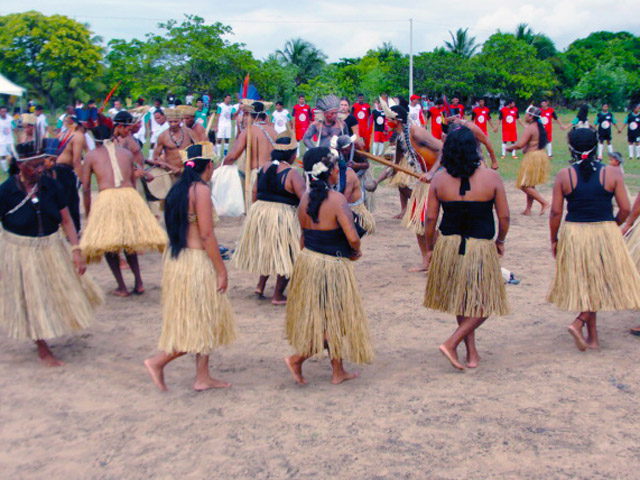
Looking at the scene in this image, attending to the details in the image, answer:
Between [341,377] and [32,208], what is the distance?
2570mm

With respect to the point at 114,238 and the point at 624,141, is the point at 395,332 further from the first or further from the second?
the point at 624,141

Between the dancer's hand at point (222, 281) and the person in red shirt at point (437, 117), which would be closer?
the dancer's hand at point (222, 281)

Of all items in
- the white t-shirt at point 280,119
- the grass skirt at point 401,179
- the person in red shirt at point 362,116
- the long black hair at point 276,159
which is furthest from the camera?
the white t-shirt at point 280,119

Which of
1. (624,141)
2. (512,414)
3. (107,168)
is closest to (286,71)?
(624,141)

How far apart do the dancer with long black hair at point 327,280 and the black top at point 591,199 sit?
1.85m

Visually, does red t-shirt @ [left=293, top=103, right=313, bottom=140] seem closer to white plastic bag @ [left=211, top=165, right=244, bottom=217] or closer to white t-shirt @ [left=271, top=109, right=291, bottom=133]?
white t-shirt @ [left=271, top=109, right=291, bottom=133]

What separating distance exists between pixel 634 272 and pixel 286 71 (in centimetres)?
4213

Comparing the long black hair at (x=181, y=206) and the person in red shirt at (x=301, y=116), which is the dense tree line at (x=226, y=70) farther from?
the long black hair at (x=181, y=206)

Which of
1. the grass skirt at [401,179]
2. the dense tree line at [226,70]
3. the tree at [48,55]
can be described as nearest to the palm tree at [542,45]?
the dense tree line at [226,70]

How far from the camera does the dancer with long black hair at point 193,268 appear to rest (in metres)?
4.30

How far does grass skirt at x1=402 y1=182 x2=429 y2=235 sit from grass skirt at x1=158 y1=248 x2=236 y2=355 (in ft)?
12.0

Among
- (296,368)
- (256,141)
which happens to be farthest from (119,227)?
(296,368)

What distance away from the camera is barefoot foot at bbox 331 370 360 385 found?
15.3 ft

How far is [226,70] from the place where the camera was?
1535 inches
